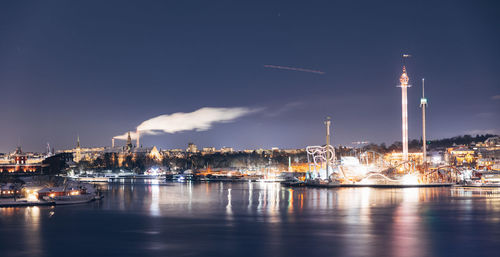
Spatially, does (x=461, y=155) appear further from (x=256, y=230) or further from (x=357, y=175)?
(x=256, y=230)

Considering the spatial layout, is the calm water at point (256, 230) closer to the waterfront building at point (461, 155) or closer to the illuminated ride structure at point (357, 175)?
the illuminated ride structure at point (357, 175)

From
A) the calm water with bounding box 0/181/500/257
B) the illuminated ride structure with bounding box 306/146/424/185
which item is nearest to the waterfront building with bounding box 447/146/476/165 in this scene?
the illuminated ride structure with bounding box 306/146/424/185

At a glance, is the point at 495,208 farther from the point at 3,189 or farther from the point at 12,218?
the point at 3,189

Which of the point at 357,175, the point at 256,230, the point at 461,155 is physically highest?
the point at 461,155

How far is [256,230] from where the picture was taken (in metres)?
28.3

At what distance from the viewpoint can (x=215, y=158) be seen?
18950 centimetres

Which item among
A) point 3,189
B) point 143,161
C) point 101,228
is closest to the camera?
point 101,228

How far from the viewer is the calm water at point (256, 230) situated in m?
22.4

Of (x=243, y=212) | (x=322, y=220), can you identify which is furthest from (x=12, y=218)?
(x=322, y=220)

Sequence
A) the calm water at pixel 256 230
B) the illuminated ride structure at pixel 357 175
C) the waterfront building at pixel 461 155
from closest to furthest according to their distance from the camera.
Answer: the calm water at pixel 256 230 → the illuminated ride structure at pixel 357 175 → the waterfront building at pixel 461 155

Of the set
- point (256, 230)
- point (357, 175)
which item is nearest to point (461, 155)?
point (357, 175)

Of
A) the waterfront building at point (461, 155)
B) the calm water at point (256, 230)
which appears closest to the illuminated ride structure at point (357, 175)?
the waterfront building at point (461, 155)

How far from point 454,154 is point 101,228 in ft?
387

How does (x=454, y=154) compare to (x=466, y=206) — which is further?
(x=454, y=154)
